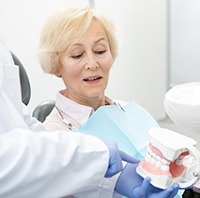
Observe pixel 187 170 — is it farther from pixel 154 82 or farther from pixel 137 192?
pixel 154 82

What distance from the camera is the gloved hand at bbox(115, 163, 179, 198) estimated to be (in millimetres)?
943

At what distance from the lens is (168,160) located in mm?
917

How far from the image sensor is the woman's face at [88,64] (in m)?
1.39

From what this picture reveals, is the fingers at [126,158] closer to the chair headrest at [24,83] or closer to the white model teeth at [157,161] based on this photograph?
the white model teeth at [157,161]

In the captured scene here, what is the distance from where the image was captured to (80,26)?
54.4 inches

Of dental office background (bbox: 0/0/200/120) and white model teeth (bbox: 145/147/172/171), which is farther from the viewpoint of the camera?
dental office background (bbox: 0/0/200/120)

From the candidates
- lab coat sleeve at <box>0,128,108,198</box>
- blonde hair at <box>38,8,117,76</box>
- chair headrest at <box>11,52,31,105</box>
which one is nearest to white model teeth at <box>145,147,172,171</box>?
lab coat sleeve at <box>0,128,108,198</box>

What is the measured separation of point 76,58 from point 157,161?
59 centimetres

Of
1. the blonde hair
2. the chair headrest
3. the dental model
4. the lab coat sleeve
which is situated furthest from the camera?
the chair headrest

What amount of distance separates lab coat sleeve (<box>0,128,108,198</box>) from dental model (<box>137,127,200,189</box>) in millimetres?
133

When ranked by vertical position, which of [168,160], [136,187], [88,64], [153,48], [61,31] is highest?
[61,31]

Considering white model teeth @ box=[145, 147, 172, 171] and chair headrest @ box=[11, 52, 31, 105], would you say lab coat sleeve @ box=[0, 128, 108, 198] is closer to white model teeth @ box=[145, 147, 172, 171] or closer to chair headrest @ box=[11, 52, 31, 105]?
A: white model teeth @ box=[145, 147, 172, 171]

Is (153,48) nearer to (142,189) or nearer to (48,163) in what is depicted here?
(142,189)

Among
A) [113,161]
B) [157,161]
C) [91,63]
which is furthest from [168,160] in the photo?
[91,63]
